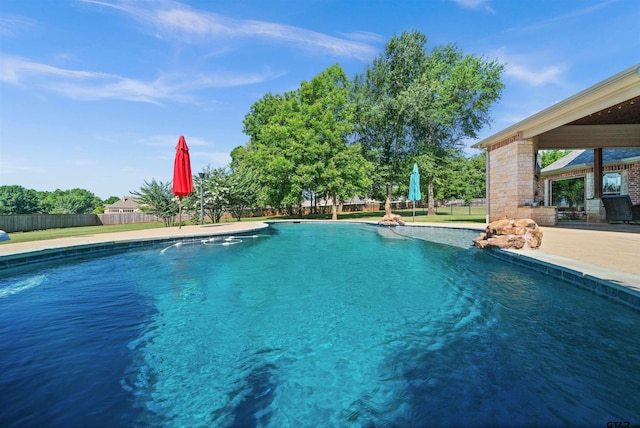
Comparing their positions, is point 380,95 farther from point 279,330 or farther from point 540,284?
point 279,330

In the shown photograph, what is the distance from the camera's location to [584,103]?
9648mm

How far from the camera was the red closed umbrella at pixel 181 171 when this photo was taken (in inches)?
498

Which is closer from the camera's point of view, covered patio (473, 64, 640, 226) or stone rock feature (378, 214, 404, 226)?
covered patio (473, 64, 640, 226)

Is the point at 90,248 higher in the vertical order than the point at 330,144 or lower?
lower

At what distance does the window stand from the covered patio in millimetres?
629

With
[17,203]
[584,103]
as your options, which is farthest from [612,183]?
[17,203]

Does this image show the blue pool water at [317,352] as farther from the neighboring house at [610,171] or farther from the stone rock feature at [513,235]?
the neighboring house at [610,171]

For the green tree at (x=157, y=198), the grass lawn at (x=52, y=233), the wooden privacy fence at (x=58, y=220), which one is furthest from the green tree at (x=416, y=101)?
the grass lawn at (x=52, y=233)

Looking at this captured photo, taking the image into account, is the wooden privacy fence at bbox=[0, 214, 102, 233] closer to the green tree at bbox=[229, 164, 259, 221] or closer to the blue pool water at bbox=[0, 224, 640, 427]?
the green tree at bbox=[229, 164, 259, 221]

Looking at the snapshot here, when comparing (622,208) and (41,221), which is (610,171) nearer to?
(622,208)

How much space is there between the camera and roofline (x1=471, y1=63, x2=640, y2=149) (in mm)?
7867

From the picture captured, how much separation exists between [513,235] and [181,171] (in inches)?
500

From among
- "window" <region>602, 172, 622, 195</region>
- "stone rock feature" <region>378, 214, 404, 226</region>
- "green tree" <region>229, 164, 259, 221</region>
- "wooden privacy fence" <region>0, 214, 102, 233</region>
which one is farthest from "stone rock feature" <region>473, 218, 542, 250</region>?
"wooden privacy fence" <region>0, 214, 102, 233</region>

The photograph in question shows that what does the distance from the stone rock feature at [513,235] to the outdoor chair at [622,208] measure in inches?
345
